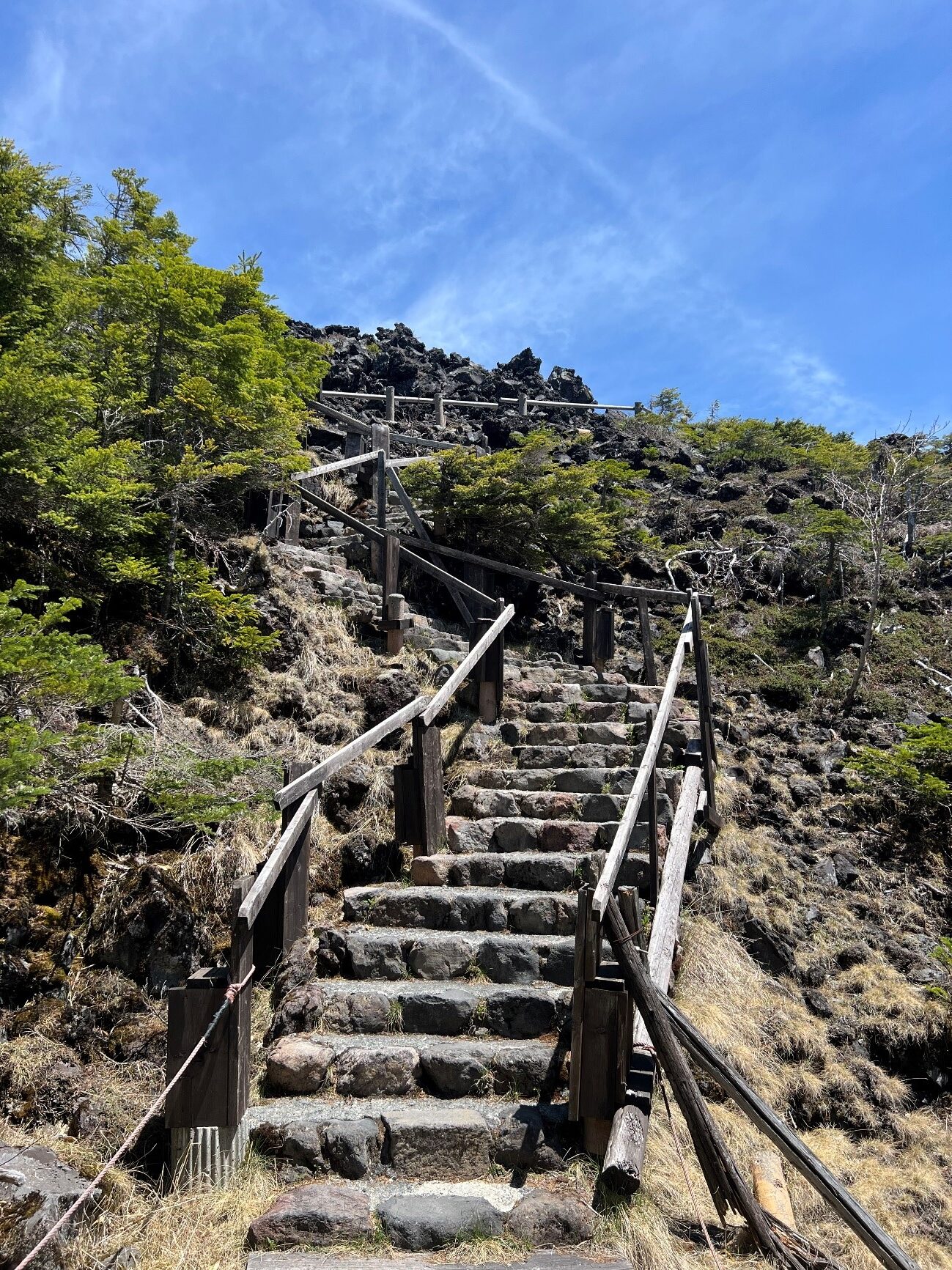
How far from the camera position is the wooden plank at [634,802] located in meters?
4.03

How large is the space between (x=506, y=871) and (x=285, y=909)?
1.55m

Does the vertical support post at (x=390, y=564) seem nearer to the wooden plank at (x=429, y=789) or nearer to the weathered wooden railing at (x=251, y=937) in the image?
the weathered wooden railing at (x=251, y=937)

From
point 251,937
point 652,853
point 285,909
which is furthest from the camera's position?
point 652,853

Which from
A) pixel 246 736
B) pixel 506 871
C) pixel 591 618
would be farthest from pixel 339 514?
pixel 506 871

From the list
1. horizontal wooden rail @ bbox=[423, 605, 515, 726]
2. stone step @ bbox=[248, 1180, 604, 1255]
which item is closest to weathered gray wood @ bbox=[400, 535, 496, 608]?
horizontal wooden rail @ bbox=[423, 605, 515, 726]

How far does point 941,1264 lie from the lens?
16.2 ft

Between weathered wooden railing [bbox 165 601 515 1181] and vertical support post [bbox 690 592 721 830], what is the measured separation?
2.79 meters

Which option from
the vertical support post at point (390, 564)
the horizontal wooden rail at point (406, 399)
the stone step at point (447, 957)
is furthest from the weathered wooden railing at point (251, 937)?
the horizontal wooden rail at point (406, 399)

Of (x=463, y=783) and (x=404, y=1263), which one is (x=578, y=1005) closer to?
(x=404, y=1263)

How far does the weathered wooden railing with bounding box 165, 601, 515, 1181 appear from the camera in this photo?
3756 mm

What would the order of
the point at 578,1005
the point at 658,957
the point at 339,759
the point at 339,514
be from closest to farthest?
the point at 578,1005 < the point at 658,957 < the point at 339,759 < the point at 339,514

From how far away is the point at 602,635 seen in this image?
1027cm

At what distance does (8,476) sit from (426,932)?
15.6 ft

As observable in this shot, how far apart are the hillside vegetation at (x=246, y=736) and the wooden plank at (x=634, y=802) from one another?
122 cm
